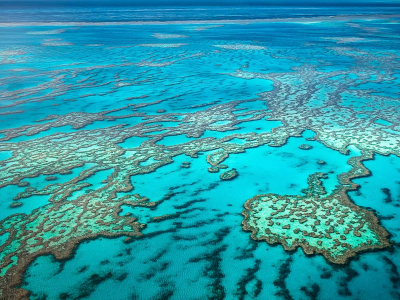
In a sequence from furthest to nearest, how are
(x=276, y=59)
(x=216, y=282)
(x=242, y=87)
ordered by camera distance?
(x=276, y=59), (x=242, y=87), (x=216, y=282)

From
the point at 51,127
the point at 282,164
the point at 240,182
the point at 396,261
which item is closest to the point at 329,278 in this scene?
the point at 396,261

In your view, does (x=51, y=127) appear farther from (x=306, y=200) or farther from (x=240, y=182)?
(x=306, y=200)

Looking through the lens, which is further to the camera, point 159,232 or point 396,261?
point 159,232

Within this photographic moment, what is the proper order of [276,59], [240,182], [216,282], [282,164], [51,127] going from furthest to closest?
[276,59] → [51,127] → [282,164] → [240,182] → [216,282]

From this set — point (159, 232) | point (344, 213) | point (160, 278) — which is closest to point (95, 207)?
point (159, 232)

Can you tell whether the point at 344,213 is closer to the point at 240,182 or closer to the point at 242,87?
the point at 240,182

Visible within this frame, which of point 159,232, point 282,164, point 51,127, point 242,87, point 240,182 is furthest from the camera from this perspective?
point 242,87

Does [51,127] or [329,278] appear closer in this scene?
[329,278]
